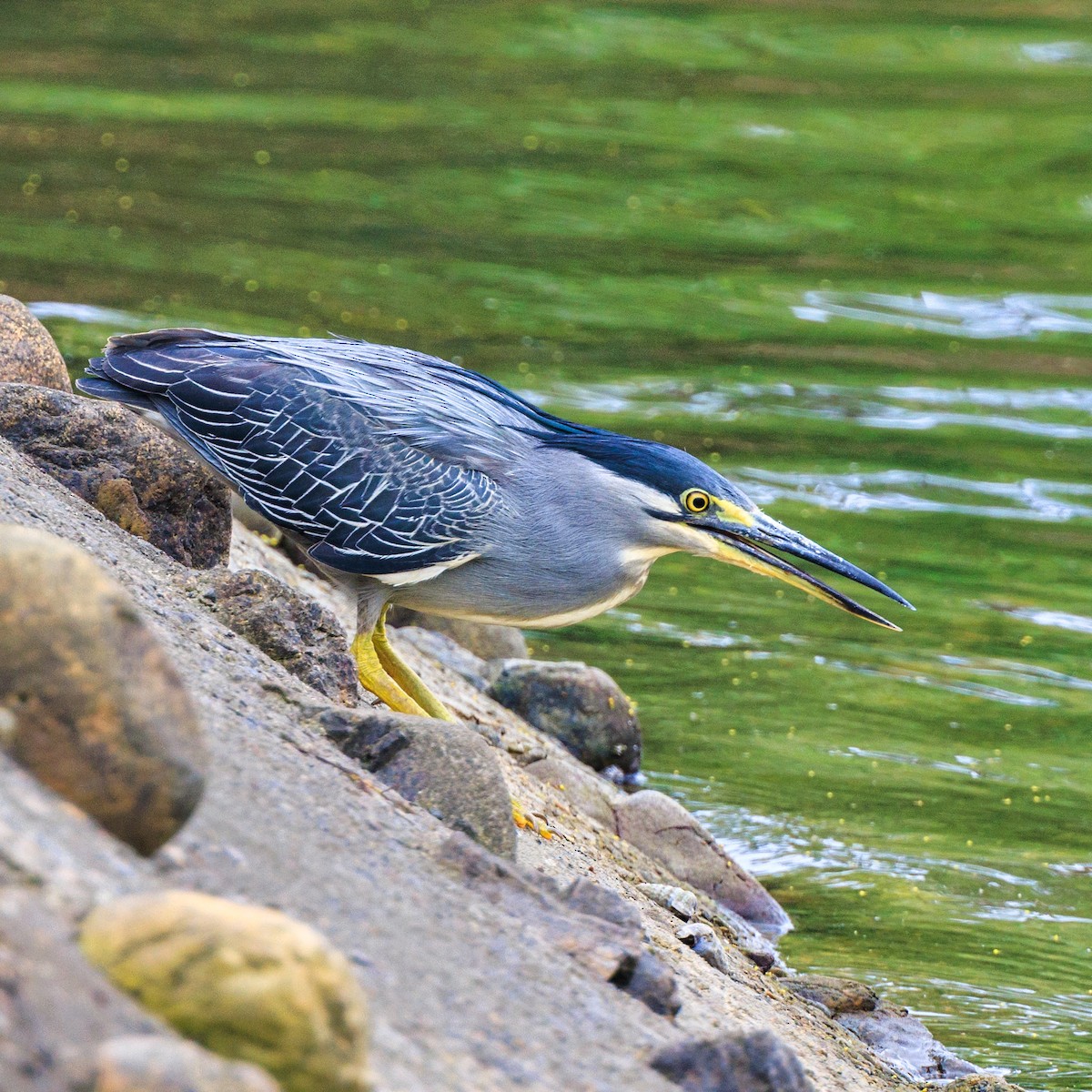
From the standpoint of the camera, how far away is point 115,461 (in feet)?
18.2

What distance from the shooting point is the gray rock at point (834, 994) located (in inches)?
229

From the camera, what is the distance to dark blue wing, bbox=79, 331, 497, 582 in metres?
5.54

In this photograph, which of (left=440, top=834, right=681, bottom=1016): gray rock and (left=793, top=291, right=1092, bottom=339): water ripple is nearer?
(left=440, top=834, right=681, bottom=1016): gray rock

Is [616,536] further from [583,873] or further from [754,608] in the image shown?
[754,608]

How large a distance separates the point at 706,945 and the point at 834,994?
707 mm

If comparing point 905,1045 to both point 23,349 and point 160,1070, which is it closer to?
point 23,349

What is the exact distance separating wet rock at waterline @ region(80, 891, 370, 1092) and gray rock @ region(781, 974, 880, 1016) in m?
3.27

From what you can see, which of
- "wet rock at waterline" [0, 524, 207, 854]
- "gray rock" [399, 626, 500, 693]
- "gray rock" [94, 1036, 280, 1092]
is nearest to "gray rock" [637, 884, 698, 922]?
"gray rock" [399, 626, 500, 693]

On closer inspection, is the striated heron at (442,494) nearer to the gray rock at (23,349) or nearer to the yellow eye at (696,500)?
the yellow eye at (696,500)

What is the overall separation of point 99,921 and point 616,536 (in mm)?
3057

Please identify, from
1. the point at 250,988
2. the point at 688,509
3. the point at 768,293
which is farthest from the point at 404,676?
the point at 768,293

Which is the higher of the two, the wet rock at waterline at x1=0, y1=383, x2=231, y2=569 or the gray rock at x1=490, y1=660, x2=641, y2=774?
the wet rock at waterline at x1=0, y1=383, x2=231, y2=569

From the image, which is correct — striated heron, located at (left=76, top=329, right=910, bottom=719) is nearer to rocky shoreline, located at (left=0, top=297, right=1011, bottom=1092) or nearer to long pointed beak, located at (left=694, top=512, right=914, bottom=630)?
long pointed beak, located at (left=694, top=512, right=914, bottom=630)

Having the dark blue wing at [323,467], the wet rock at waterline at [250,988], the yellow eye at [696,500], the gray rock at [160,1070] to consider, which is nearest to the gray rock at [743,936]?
the yellow eye at [696,500]
